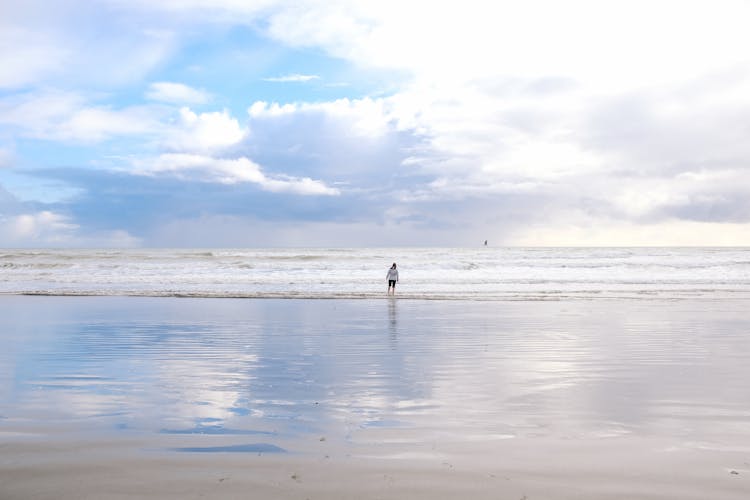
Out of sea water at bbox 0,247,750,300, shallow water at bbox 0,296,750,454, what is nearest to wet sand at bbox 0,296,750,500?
shallow water at bbox 0,296,750,454

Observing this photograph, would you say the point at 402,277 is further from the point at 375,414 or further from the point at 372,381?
the point at 375,414

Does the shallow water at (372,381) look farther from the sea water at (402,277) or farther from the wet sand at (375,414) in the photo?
the sea water at (402,277)

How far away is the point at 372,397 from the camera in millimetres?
7246

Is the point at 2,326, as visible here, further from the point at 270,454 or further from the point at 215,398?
the point at 270,454

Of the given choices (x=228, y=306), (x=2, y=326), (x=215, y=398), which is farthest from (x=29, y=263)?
(x=215, y=398)

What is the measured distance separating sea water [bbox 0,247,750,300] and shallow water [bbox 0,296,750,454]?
41.1 ft

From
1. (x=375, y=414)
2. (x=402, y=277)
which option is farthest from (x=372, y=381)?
(x=402, y=277)

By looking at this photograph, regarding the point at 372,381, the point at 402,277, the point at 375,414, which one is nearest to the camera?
the point at 375,414

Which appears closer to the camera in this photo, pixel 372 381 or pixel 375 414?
pixel 375 414

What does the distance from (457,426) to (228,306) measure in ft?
56.8

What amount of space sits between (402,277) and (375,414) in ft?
128

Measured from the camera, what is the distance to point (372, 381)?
27.2 ft

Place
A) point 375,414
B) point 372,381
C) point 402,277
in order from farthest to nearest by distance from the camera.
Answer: point 402,277 < point 372,381 < point 375,414

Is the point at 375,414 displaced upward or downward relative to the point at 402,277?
downward
